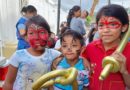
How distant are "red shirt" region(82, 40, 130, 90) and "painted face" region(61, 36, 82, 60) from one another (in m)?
0.06

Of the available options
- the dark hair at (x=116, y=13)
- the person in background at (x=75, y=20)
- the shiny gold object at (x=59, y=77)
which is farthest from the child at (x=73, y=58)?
the person in background at (x=75, y=20)

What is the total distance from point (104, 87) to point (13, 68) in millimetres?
694

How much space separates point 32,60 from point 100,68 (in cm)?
51

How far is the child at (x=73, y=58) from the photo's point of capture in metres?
2.38

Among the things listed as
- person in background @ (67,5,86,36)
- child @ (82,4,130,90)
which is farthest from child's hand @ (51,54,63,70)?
person in background @ (67,5,86,36)

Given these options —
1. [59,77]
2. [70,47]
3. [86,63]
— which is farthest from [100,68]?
→ [59,77]

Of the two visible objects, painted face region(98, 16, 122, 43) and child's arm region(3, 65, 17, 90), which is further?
child's arm region(3, 65, 17, 90)

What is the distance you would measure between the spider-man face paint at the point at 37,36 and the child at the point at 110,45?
363 mm

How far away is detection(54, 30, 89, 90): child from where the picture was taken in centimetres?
238

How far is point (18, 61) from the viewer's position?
2.47m

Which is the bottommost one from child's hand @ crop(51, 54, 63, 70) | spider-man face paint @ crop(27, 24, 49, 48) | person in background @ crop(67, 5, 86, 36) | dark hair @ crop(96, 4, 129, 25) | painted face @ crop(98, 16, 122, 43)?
person in background @ crop(67, 5, 86, 36)

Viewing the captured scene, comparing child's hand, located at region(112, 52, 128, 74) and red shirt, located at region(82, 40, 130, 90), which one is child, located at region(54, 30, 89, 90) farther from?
child's hand, located at region(112, 52, 128, 74)

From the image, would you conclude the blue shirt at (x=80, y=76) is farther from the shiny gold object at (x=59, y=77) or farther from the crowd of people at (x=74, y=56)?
the shiny gold object at (x=59, y=77)

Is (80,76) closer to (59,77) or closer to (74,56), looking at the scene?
(74,56)
